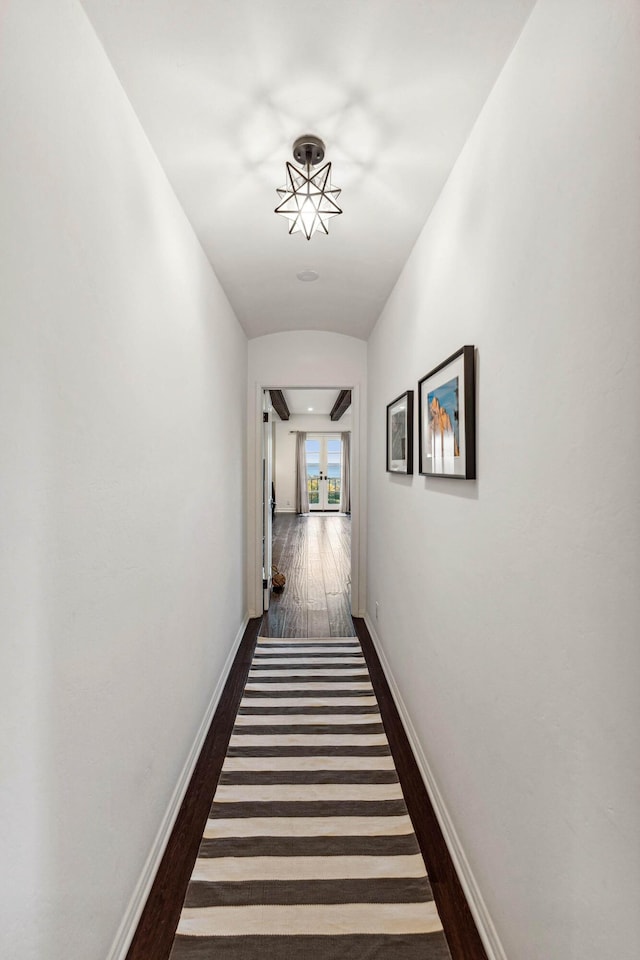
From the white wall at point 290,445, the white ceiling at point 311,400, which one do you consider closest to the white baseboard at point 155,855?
the white ceiling at point 311,400

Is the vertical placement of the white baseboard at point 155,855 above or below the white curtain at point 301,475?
below

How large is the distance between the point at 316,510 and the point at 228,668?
8608 millimetres

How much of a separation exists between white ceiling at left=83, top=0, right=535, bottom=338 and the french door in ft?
30.2

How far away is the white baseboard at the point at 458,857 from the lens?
1.22 metres

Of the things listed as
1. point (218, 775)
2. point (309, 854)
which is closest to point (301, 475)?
point (218, 775)

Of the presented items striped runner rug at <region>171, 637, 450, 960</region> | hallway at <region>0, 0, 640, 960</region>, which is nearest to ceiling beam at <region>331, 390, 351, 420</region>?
hallway at <region>0, 0, 640, 960</region>

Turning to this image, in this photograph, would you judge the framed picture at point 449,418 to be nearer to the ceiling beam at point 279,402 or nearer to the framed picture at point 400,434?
the framed picture at point 400,434

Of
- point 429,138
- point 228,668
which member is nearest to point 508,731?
point 429,138

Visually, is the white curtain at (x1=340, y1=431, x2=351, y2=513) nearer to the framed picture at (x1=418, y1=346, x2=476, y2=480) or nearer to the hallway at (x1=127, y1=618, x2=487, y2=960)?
the hallway at (x1=127, y1=618, x2=487, y2=960)

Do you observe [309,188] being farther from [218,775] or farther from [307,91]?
[218,775]

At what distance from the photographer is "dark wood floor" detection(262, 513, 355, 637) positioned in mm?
3711

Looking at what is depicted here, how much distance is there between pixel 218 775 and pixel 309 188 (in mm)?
2484

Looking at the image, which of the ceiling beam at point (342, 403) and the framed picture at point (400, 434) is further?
the ceiling beam at point (342, 403)

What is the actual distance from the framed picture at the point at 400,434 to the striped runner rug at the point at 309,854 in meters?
1.41
